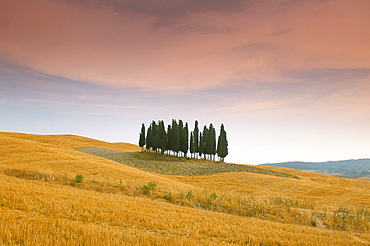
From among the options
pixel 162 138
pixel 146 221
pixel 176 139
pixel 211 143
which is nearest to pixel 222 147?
pixel 211 143

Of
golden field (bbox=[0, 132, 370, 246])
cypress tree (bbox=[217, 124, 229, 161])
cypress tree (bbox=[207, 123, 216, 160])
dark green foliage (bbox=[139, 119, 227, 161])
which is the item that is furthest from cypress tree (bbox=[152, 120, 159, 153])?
golden field (bbox=[0, 132, 370, 246])

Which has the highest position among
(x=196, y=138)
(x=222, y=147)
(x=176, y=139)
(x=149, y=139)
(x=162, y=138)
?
(x=196, y=138)

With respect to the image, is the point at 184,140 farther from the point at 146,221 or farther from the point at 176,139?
the point at 146,221

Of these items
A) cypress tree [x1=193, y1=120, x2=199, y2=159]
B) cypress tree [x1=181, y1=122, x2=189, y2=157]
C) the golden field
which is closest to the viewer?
the golden field

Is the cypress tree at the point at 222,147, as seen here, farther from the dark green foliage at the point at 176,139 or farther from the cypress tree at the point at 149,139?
the cypress tree at the point at 149,139

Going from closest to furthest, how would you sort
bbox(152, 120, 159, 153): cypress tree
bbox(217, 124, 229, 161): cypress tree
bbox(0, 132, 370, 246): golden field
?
bbox(0, 132, 370, 246): golden field
bbox(217, 124, 229, 161): cypress tree
bbox(152, 120, 159, 153): cypress tree

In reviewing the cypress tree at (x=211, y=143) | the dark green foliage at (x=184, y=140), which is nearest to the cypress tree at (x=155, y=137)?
the dark green foliage at (x=184, y=140)

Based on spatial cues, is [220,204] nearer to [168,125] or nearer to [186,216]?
[186,216]

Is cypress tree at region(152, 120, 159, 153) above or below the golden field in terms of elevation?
above

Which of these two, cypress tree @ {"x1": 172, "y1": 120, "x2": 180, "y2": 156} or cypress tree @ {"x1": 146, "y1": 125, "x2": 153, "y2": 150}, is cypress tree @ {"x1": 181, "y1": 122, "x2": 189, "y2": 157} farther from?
cypress tree @ {"x1": 146, "y1": 125, "x2": 153, "y2": 150}

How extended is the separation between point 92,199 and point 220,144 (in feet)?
252

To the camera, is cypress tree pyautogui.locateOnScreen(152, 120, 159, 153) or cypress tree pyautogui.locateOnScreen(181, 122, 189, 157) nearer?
cypress tree pyautogui.locateOnScreen(152, 120, 159, 153)

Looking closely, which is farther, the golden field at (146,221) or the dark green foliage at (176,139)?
the dark green foliage at (176,139)

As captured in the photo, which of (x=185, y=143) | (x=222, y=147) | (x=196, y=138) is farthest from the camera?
(x=196, y=138)
